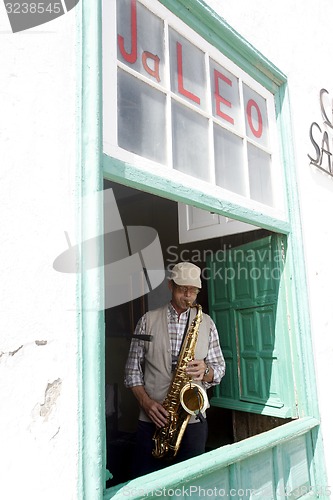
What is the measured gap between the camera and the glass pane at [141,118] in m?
2.20

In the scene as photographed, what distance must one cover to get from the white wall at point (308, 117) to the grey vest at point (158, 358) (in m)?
1.01


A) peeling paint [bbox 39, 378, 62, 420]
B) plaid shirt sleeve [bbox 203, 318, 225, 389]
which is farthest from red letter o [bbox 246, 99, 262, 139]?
peeling paint [bbox 39, 378, 62, 420]

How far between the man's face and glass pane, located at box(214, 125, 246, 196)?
33.0 inches

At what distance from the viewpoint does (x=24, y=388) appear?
1556 mm

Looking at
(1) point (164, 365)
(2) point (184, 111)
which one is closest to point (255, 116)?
(2) point (184, 111)

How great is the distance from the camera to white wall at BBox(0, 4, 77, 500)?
1526 mm

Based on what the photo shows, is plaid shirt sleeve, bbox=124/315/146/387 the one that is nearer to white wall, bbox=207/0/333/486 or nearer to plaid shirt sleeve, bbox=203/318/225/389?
plaid shirt sleeve, bbox=203/318/225/389

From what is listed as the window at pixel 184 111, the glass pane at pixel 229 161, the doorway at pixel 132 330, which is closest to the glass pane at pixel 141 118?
the window at pixel 184 111

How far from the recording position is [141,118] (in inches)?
90.7

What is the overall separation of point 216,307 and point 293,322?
107 cm

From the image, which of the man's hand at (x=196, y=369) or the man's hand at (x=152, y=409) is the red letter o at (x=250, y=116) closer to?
the man's hand at (x=196, y=369)

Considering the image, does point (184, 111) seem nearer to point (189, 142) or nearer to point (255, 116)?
point (189, 142)

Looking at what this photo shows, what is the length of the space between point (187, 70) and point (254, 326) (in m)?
2.11

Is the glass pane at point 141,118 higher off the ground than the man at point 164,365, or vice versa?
the glass pane at point 141,118
